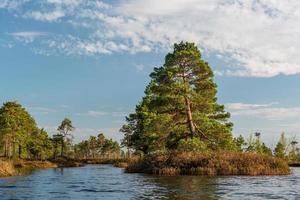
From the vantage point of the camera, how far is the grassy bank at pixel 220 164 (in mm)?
46844

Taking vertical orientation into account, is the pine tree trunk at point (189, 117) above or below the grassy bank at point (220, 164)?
above

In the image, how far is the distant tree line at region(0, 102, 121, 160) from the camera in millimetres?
99000

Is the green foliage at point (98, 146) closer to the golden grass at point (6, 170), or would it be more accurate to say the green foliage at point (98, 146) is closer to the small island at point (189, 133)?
the small island at point (189, 133)

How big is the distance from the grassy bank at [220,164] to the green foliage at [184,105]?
617 centimetres

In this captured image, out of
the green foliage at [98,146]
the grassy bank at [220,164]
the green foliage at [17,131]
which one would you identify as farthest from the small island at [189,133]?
the green foliage at [98,146]

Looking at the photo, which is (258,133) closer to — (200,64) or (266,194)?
(200,64)

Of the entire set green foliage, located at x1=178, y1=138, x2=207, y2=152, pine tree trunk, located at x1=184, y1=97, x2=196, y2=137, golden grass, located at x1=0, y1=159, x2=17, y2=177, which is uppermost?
pine tree trunk, located at x1=184, y1=97, x2=196, y2=137

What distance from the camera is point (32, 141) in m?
123

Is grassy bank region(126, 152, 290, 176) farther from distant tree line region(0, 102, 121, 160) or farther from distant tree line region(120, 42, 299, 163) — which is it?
distant tree line region(0, 102, 121, 160)

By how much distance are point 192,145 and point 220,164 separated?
522 centimetres

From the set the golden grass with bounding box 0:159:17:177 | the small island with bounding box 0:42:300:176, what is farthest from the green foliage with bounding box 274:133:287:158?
the golden grass with bounding box 0:159:17:177

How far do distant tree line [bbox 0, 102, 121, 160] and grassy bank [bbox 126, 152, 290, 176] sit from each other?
5560 centimetres

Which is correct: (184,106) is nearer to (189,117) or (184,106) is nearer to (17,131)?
(189,117)

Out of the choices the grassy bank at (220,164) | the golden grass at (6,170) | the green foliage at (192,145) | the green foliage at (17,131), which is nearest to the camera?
the golden grass at (6,170)
